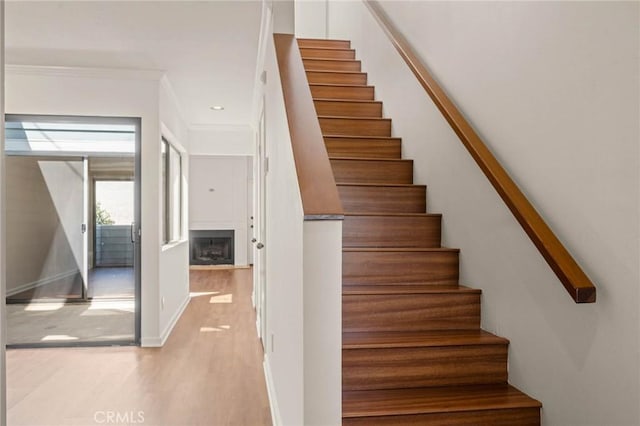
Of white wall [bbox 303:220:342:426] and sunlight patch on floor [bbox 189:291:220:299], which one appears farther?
sunlight patch on floor [bbox 189:291:220:299]

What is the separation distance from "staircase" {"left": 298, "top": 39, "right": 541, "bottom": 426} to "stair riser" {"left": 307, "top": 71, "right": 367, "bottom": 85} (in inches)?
41.3

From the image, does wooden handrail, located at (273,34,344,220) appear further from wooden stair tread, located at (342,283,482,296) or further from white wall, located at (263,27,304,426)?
wooden stair tread, located at (342,283,482,296)

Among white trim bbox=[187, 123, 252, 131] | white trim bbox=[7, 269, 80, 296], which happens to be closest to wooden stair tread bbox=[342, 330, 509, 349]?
white trim bbox=[7, 269, 80, 296]

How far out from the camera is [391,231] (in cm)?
277

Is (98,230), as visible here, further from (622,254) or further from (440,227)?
(622,254)

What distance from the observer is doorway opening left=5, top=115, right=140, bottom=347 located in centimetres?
427

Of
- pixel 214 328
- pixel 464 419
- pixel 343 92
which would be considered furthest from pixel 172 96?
pixel 464 419

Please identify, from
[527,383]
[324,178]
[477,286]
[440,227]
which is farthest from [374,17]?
[527,383]

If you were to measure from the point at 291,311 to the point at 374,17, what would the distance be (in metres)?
2.94

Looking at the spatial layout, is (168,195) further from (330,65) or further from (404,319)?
(404,319)

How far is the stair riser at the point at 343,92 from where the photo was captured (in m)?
4.00

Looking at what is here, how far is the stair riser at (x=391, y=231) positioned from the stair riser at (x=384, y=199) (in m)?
0.20

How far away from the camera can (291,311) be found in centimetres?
181

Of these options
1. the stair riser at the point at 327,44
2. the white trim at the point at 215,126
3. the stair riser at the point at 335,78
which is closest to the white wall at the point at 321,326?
the stair riser at the point at 335,78
